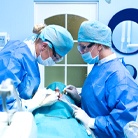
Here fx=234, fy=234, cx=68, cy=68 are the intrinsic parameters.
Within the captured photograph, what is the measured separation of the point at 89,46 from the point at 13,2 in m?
1.57

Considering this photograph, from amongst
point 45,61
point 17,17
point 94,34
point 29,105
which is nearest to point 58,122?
point 29,105

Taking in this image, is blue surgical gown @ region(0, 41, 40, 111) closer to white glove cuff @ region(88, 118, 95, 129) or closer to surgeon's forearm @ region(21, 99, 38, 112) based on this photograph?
surgeon's forearm @ region(21, 99, 38, 112)

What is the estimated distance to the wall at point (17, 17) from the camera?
255 centimetres

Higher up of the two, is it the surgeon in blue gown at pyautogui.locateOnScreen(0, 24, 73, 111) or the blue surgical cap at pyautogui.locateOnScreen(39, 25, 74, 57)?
the blue surgical cap at pyautogui.locateOnScreen(39, 25, 74, 57)

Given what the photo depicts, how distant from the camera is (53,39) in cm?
125

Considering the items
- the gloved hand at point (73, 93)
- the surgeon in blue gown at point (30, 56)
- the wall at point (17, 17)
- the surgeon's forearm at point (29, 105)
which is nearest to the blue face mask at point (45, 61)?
the surgeon in blue gown at point (30, 56)

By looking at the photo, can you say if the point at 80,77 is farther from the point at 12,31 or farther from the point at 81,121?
the point at 81,121

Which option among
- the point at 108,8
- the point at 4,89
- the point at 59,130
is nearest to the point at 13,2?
the point at 108,8

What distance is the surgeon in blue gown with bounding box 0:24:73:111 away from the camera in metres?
1.10

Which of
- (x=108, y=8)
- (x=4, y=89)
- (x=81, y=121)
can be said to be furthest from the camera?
(x=108, y=8)

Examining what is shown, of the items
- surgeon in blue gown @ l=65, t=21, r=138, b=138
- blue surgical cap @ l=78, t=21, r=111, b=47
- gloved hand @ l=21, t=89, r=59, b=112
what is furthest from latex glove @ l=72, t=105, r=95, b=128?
blue surgical cap @ l=78, t=21, r=111, b=47

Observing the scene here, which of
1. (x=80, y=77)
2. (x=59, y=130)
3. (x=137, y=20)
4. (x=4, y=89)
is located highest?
(x=137, y=20)

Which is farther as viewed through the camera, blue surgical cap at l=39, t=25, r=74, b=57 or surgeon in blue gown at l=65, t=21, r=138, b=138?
blue surgical cap at l=39, t=25, r=74, b=57

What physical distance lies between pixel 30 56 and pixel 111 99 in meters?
0.47
